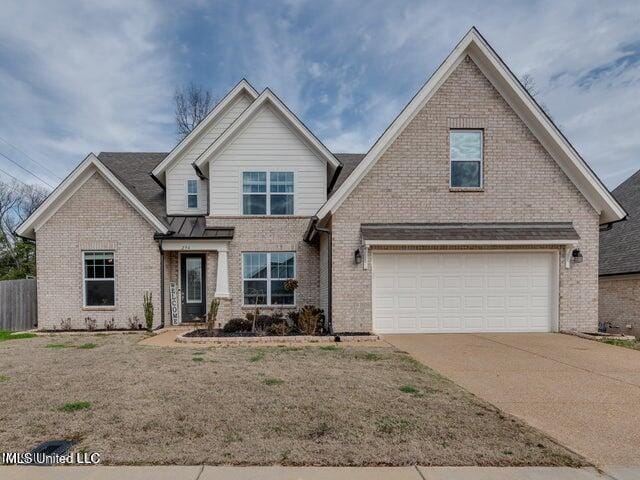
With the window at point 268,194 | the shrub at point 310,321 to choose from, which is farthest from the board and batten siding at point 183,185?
the shrub at point 310,321

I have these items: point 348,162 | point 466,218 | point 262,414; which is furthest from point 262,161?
point 262,414

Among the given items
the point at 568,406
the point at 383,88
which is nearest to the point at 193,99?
the point at 383,88

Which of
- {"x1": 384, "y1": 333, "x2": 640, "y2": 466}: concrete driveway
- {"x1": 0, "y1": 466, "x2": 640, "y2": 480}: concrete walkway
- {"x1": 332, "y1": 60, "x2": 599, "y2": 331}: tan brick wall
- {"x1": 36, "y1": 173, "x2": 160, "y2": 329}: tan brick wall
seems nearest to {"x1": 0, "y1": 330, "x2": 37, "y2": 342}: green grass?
{"x1": 36, "y1": 173, "x2": 160, "y2": 329}: tan brick wall

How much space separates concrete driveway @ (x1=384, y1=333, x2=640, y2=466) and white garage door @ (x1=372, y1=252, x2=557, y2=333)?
1.63 feet

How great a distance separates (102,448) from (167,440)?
614 mm

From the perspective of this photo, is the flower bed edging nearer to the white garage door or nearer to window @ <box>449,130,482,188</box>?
the white garage door

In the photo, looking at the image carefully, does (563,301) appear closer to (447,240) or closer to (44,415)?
A: (447,240)

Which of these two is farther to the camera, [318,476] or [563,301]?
[563,301]

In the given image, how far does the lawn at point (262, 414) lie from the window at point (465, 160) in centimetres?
592

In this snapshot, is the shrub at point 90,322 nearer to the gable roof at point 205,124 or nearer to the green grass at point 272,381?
the gable roof at point 205,124

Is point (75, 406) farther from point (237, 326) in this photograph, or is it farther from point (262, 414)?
point (237, 326)

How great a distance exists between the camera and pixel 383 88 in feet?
64.3

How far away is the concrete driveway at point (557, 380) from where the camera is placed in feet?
13.2

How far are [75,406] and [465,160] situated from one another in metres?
10.6
